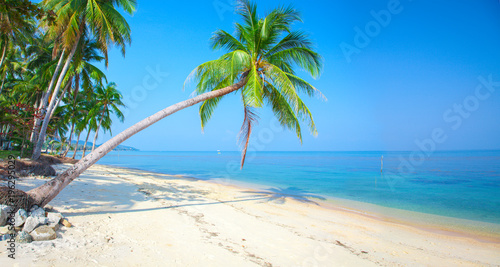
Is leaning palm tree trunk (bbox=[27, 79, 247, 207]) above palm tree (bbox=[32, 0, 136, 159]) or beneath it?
beneath

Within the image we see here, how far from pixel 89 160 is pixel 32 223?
54.0 inches

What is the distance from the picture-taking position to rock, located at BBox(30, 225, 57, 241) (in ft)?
11.1

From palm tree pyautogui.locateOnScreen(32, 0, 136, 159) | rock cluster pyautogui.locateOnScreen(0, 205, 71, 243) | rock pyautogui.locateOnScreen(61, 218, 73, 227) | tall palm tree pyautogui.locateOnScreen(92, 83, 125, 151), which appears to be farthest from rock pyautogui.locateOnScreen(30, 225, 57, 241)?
tall palm tree pyautogui.locateOnScreen(92, 83, 125, 151)

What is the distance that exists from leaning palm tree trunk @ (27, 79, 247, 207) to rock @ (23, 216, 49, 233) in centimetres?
61

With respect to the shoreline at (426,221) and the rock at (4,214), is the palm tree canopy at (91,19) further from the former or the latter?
the shoreline at (426,221)

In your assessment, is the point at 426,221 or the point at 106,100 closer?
the point at 426,221

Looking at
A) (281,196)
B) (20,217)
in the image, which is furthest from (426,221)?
(20,217)

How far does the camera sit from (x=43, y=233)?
11.3ft

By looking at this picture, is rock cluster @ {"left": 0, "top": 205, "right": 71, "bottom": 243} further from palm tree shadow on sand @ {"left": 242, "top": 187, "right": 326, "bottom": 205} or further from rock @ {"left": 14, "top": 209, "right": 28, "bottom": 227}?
palm tree shadow on sand @ {"left": 242, "top": 187, "right": 326, "bottom": 205}

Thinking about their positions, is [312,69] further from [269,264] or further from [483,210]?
[483,210]

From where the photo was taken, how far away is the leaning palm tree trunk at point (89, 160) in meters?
4.14

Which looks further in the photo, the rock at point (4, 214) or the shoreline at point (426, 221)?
the shoreline at point (426, 221)

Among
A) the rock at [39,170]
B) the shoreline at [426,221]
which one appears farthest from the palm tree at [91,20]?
the shoreline at [426,221]

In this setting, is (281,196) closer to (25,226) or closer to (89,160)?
(89,160)
